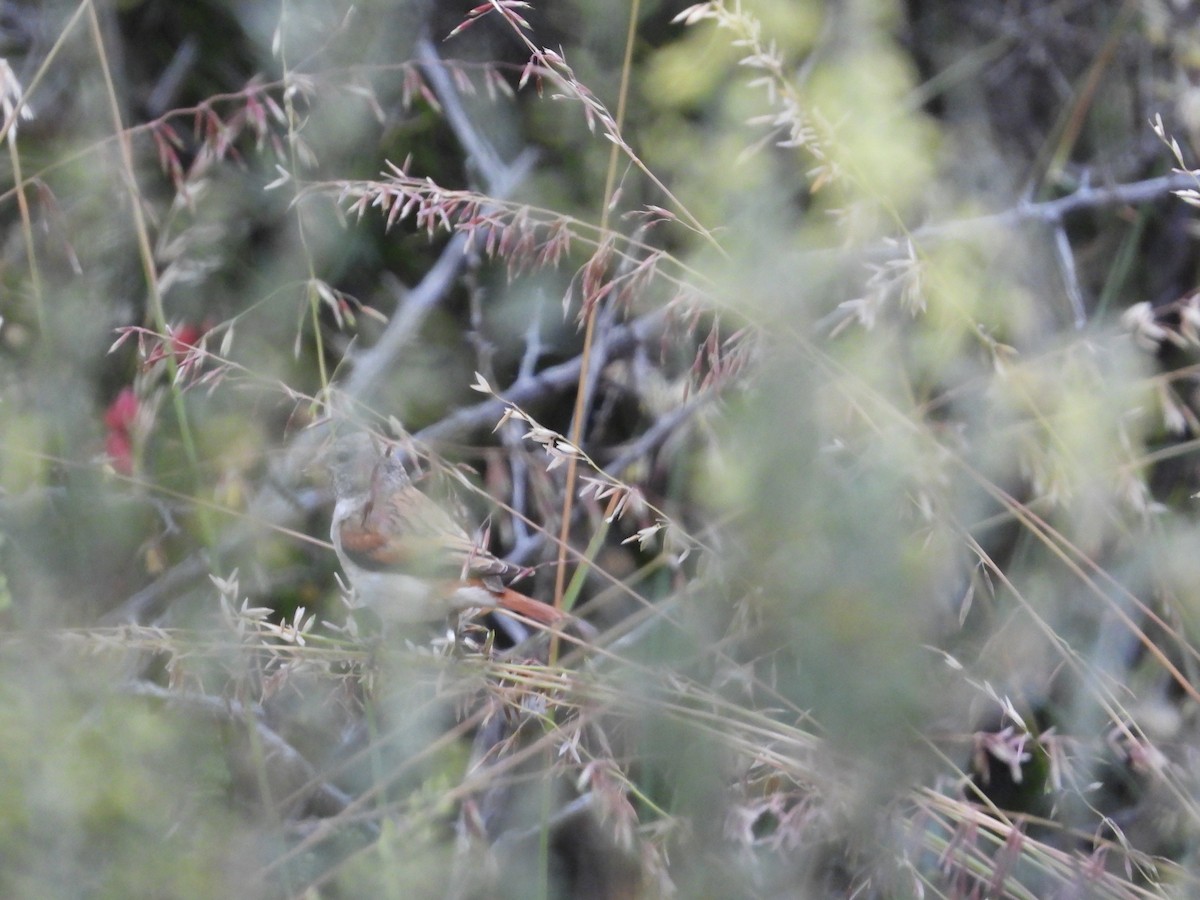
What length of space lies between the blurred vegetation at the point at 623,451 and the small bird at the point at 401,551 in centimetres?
7

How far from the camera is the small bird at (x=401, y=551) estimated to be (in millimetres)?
1413

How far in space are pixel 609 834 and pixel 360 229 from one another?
1.65m

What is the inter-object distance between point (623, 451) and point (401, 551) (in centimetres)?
77

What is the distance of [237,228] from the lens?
2.29 m

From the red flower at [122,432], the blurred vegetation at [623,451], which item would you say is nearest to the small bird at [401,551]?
the blurred vegetation at [623,451]

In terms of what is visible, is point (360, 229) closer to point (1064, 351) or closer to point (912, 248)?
point (912, 248)

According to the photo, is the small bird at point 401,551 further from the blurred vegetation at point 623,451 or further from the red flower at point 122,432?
the red flower at point 122,432

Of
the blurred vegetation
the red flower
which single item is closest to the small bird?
the blurred vegetation

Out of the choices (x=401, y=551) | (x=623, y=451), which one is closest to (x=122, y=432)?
(x=401, y=551)

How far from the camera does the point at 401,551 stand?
1.71 metres

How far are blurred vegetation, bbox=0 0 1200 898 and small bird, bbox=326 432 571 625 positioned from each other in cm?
7

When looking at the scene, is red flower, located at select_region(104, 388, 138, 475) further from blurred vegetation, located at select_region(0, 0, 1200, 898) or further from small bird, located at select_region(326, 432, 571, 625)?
small bird, located at select_region(326, 432, 571, 625)

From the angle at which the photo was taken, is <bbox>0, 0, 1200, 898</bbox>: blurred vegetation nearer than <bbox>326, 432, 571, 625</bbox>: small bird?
Yes

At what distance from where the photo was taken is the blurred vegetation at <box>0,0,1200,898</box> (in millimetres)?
723
